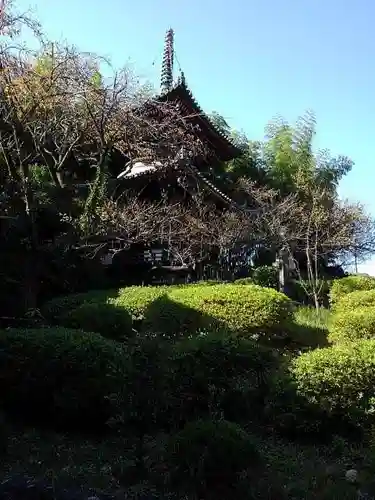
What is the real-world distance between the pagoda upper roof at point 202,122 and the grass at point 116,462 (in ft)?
38.1

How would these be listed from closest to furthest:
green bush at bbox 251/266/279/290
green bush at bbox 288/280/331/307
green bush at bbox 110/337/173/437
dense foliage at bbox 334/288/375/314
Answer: green bush at bbox 110/337/173/437
dense foliage at bbox 334/288/375/314
green bush at bbox 288/280/331/307
green bush at bbox 251/266/279/290

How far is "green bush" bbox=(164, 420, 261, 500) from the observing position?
3492 mm

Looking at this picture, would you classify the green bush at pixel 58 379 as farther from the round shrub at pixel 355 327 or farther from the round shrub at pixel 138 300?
the round shrub at pixel 355 327

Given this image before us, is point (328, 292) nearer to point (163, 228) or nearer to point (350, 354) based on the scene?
point (163, 228)

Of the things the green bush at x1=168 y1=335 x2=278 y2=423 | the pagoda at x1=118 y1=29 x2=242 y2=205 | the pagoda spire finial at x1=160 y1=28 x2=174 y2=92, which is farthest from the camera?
the pagoda spire finial at x1=160 y1=28 x2=174 y2=92

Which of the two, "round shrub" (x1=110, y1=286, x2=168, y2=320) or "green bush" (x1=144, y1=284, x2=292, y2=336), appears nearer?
"green bush" (x1=144, y1=284, x2=292, y2=336)

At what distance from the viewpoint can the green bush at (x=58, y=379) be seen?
15.5 ft

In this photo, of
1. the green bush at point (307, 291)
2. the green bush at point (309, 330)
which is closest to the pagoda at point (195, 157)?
the green bush at point (307, 291)

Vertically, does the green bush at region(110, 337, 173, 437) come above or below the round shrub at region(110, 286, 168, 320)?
below

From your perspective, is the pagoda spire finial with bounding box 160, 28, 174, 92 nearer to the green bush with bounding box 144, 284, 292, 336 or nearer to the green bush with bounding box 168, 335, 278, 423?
the green bush with bounding box 144, 284, 292, 336

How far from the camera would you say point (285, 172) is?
62.8 feet

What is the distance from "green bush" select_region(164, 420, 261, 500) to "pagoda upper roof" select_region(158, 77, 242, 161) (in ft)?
40.7

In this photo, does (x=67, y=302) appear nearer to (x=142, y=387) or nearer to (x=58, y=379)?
(x=58, y=379)

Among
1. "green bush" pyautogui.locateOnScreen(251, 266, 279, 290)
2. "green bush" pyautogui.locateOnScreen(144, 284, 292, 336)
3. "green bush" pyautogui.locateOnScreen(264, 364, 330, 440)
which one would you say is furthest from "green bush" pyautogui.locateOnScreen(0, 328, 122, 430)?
"green bush" pyautogui.locateOnScreen(251, 266, 279, 290)
